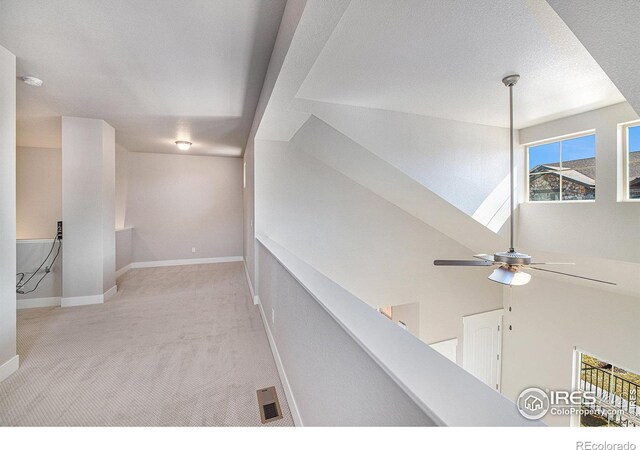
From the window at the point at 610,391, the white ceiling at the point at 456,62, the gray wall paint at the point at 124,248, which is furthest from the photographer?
the gray wall paint at the point at 124,248

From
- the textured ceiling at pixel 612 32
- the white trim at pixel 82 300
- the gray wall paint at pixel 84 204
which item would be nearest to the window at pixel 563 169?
the textured ceiling at pixel 612 32

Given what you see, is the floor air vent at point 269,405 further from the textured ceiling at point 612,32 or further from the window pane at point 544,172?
the window pane at point 544,172

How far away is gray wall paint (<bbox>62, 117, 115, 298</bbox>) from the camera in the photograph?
11.7 ft

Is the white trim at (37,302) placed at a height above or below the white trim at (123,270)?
below

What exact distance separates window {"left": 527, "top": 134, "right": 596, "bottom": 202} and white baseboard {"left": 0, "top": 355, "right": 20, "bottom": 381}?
19.2 ft

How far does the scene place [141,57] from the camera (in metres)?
2.21

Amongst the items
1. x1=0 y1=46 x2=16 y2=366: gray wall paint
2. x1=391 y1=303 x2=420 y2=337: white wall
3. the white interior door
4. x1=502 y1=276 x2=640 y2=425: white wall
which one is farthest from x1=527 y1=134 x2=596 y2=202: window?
x1=0 y1=46 x2=16 y2=366: gray wall paint

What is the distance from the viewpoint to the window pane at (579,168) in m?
3.09

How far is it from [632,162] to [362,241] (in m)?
3.16

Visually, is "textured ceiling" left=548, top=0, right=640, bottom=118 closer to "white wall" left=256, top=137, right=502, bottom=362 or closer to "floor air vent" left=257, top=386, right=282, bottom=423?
"floor air vent" left=257, top=386, right=282, bottom=423

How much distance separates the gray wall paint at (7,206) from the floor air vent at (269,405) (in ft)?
6.77

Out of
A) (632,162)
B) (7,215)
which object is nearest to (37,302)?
(7,215)

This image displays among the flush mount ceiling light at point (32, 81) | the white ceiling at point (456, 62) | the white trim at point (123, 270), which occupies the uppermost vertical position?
the flush mount ceiling light at point (32, 81)
